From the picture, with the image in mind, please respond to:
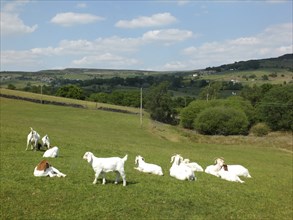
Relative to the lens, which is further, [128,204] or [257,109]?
[257,109]

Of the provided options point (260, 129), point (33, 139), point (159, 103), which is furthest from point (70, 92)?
point (33, 139)

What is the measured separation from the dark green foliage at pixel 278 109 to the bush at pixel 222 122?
38.7 ft

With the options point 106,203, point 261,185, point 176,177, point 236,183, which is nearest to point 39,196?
point 106,203

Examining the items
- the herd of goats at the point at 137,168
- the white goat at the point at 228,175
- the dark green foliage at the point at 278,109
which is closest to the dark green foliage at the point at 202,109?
the dark green foliage at the point at 278,109

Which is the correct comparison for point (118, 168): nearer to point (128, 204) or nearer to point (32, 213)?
point (128, 204)

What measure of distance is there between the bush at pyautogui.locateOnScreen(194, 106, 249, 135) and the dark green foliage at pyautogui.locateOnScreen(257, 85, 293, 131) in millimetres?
11802

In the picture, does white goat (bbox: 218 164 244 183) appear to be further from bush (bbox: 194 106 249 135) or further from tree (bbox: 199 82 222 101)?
tree (bbox: 199 82 222 101)

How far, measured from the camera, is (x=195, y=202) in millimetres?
18656

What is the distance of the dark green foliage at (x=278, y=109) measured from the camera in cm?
11812

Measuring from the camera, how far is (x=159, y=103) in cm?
13800

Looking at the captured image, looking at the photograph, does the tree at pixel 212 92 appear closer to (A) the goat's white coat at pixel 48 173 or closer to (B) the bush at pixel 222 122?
(B) the bush at pixel 222 122

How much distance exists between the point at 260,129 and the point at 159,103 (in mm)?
36597

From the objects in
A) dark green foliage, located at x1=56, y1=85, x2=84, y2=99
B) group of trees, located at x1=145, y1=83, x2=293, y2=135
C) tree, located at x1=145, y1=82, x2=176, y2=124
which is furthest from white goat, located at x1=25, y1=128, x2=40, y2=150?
dark green foliage, located at x1=56, y1=85, x2=84, y2=99

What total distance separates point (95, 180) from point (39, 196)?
3.00 metres
